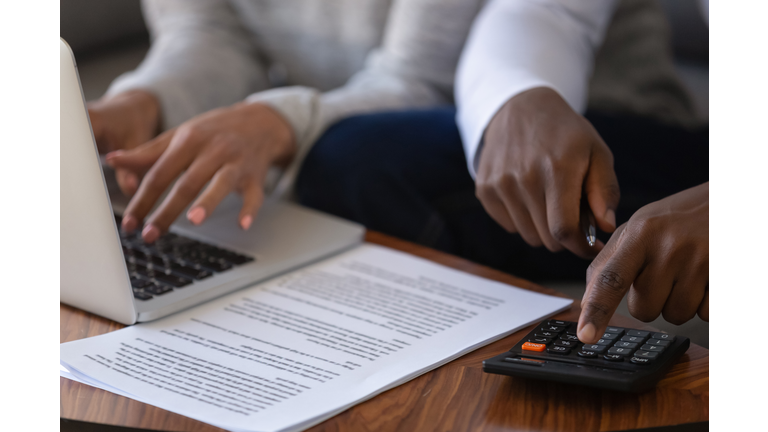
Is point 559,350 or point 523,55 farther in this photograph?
point 523,55

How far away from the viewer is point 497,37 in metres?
0.68

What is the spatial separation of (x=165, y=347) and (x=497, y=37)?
18.4 inches

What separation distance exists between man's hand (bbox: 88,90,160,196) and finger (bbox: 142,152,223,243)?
15 centimetres

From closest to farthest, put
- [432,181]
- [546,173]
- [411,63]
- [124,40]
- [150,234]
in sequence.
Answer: [546,173], [150,234], [432,181], [411,63], [124,40]

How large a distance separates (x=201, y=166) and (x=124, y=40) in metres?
0.80

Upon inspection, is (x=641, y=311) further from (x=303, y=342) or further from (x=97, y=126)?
(x=97, y=126)

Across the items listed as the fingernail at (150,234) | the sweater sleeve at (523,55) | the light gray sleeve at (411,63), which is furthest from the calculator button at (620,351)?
the light gray sleeve at (411,63)

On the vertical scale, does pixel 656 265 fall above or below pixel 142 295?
above

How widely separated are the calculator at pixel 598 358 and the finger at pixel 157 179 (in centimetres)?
37

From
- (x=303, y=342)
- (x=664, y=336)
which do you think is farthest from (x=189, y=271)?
(x=664, y=336)

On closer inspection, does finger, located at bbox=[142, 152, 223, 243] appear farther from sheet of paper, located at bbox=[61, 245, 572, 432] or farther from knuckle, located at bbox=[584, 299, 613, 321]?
knuckle, located at bbox=[584, 299, 613, 321]

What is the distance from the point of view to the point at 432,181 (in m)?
0.66

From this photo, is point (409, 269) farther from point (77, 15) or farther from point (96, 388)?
point (77, 15)

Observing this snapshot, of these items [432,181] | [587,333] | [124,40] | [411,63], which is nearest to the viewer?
[587,333]
